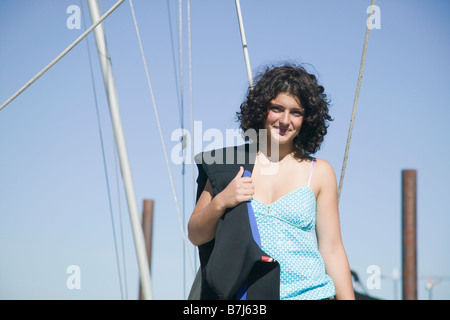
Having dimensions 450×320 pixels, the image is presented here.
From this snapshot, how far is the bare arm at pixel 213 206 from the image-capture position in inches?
64.3

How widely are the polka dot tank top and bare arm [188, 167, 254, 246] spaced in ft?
0.24

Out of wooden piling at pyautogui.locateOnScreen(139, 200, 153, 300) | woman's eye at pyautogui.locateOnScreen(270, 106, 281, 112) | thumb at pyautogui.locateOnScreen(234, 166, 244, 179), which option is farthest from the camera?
wooden piling at pyautogui.locateOnScreen(139, 200, 153, 300)

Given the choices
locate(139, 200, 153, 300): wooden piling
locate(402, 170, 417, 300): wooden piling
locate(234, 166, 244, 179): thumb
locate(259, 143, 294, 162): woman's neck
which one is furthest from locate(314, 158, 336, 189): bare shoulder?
locate(139, 200, 153, 300): wooden piling

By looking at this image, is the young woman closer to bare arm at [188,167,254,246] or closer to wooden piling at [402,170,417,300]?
Result: bare arm at [188,167,254,246]

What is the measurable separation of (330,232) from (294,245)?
163mm

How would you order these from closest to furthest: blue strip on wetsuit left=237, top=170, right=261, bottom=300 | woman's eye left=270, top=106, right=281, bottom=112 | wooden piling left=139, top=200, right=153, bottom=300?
blue strip on wetsuit left=237, top=170, right=261, bottom=300
woman's eye left=270, top=106, right=281, bottom=112
wooden piling left=139, top=200, right=153, bottom=300

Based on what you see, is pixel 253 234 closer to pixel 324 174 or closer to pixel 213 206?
pixel 213 206

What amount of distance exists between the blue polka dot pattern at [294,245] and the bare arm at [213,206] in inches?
2.9

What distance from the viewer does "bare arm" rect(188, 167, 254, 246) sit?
1633mm

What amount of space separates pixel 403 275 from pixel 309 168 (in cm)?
773

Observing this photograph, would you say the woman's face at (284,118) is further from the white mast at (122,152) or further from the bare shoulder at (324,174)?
the white mast at (122,152)

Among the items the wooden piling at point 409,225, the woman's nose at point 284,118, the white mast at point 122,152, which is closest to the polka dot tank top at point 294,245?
the woman's nose at point 284,118
